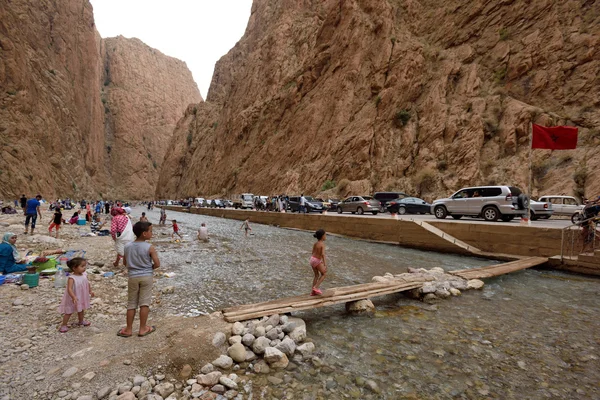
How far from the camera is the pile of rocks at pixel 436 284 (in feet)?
26.0

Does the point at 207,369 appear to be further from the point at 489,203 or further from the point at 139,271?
the point at 489,203

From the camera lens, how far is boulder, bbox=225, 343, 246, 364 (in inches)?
179

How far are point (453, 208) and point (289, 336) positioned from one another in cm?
1441

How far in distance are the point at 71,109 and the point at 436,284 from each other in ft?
248

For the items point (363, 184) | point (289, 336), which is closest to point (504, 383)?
point (289, 336)

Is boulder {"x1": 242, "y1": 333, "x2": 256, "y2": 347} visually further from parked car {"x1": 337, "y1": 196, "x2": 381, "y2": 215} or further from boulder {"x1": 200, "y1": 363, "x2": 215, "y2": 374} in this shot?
parked car {"x1": 337, "y1": 196, "x2": 381, "y2": 215}

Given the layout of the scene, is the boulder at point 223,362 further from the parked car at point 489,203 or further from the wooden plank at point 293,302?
the parked car at point 489,203

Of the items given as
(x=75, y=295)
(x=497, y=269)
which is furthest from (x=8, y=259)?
(x=497, y=269)

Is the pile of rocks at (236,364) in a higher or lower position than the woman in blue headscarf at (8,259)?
lower

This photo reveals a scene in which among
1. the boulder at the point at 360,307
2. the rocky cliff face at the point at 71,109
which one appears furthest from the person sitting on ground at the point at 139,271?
the rocky cliff face at the point at 71,109

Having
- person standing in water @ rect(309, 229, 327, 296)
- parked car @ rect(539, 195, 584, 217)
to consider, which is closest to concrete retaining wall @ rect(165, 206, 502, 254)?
parked car @ rect(539, 195, 584, 217)

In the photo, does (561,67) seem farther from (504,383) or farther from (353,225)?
(504,383)

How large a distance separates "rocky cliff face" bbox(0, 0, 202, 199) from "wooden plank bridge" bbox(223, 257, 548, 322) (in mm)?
45238

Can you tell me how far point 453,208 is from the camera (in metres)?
16.8
